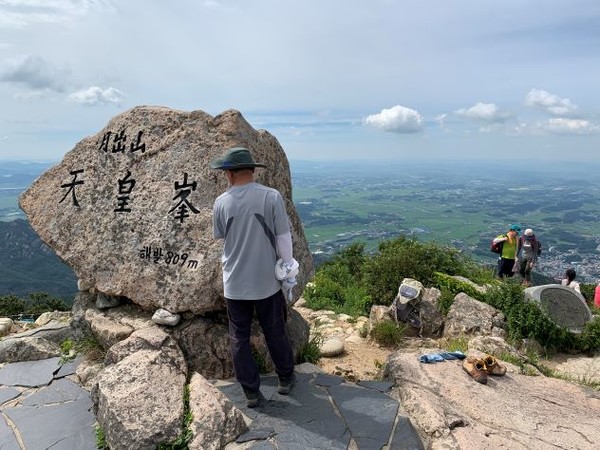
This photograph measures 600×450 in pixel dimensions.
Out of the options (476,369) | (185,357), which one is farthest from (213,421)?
(476,369)

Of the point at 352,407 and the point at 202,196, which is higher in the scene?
the point at 202,196

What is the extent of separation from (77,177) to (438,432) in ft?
18.3

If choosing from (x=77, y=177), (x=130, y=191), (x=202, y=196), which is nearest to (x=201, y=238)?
(x=202, y=196)

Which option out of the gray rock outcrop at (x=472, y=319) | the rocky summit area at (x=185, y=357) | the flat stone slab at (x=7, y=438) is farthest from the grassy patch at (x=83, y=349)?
the gray rock outcrop at (x=472, y=319)

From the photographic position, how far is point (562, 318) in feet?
29.5

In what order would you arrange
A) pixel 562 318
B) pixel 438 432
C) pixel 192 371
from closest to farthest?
pixel 438 432 < pixel 192 371 < pixel 562 318

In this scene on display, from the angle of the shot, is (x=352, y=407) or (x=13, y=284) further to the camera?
(x=13, y=284)

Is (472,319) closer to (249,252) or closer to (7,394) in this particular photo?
(249,252)

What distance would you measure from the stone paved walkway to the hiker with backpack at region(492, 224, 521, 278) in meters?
9.62

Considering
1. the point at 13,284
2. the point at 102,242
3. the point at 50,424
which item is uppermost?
A: the point at 102,242

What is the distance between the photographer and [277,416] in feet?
14.3

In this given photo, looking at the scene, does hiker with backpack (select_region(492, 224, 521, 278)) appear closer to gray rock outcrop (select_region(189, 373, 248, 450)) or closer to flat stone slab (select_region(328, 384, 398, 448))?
flat stone slab (select_region(328, 384, 398, 448))

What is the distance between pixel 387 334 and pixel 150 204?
15.7 feet

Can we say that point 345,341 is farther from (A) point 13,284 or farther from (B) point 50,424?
(A) point 13,284
